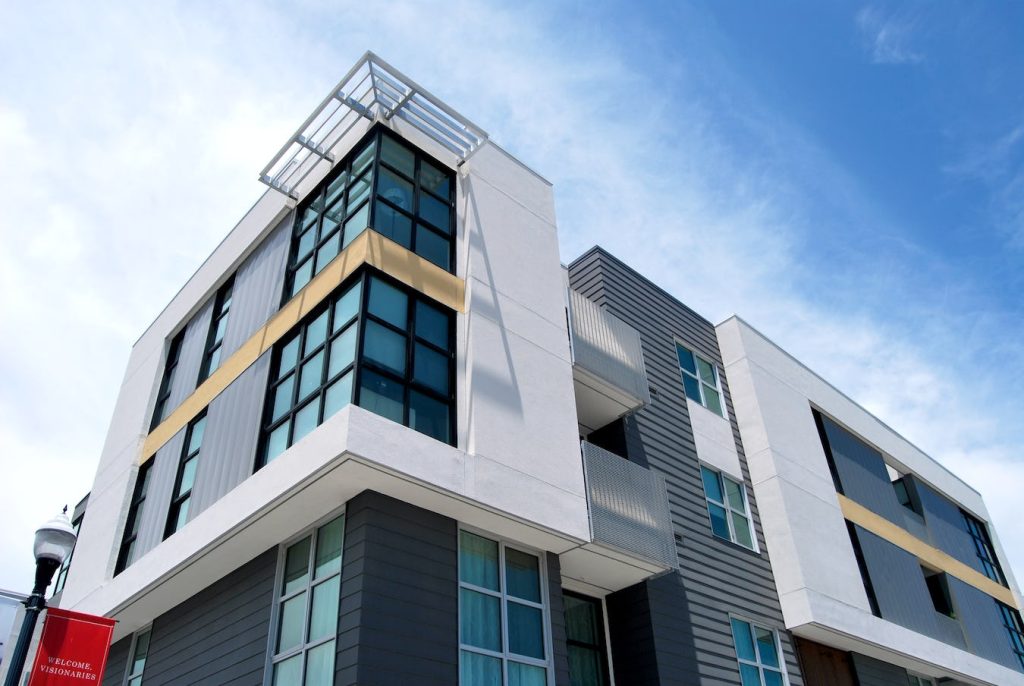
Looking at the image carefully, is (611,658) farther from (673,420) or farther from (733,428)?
(733,428)

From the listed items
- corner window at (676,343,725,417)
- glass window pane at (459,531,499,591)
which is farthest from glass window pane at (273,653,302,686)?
corner window at (676,343,725,417)

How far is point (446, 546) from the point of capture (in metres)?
11.6

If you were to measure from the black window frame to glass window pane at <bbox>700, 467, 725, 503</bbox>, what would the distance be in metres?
Answer: 11.5

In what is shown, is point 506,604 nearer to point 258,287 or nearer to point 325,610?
point 325,610

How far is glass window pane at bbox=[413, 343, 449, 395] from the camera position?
12633 mm

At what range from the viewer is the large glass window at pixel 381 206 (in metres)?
14.0

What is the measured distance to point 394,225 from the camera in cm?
1388

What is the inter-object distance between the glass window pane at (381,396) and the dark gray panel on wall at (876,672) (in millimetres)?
12690

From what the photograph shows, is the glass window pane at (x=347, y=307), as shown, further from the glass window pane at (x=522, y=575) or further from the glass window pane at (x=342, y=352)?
→ the glass window pane at (x=522, y=575)

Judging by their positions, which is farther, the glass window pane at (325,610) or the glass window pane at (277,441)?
the glass window pane at (277,441)

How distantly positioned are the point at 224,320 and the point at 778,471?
40.8ft

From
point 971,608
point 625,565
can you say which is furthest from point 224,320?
point 971,608

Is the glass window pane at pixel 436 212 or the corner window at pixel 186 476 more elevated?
the glass window pane at pixel 436 212

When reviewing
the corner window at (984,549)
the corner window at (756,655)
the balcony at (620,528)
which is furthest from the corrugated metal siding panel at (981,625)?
the balcony at (620,528)
